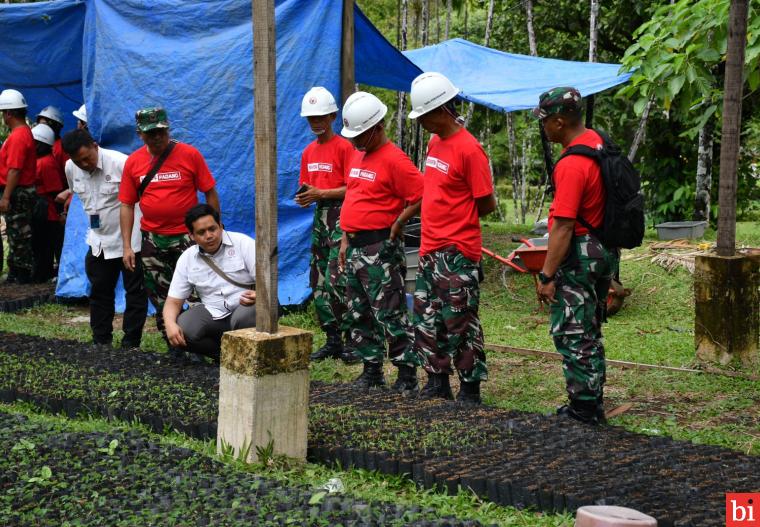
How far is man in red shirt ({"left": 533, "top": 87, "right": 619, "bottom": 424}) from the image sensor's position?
4.41 metres

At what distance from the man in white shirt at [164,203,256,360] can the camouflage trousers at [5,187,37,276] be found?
176 inches

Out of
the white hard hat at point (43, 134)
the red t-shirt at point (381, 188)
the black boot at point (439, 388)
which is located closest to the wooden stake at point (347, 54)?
the red t-shirt at point (381, 188)

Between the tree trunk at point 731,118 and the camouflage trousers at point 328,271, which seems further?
the camouflage trousers at point 328,271

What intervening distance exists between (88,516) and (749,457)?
2.76 metres

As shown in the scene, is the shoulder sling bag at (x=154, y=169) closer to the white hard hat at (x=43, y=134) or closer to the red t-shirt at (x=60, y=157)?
the red t-shirt at (x=60, y=157)

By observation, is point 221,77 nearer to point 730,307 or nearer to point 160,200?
point 160,200

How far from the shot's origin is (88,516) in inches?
134

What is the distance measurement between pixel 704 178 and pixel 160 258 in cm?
792

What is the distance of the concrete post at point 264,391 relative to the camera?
3.97 meters

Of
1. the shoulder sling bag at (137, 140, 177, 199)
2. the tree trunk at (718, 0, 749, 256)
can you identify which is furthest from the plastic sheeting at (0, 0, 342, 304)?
the tree trunk at (718, 0, 749, 256)

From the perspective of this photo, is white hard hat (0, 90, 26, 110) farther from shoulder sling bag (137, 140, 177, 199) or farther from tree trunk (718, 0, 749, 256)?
tree trunk (718, 0, 749, 256)

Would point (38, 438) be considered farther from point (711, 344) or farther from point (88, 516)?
point (711, 344)

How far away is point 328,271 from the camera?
239 inches

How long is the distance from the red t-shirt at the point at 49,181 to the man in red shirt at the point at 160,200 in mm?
3805
